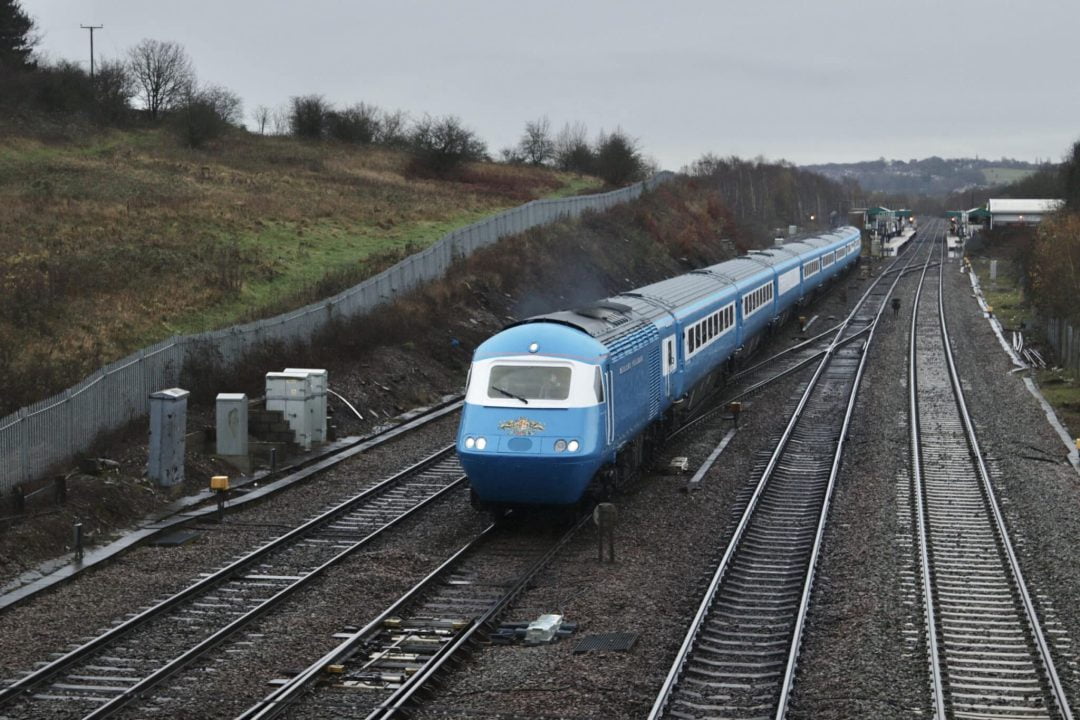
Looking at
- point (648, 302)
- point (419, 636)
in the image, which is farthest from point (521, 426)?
point (648, 302)

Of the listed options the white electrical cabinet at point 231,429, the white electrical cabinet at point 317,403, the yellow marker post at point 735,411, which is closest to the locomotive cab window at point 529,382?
the white electrical cabinet at point 231,429

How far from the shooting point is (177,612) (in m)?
14.6

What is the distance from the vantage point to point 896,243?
419 feet

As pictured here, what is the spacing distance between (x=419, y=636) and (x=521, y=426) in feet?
14.4

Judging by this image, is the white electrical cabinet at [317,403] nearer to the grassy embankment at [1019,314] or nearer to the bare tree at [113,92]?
the grassy embankment at [1019,314]

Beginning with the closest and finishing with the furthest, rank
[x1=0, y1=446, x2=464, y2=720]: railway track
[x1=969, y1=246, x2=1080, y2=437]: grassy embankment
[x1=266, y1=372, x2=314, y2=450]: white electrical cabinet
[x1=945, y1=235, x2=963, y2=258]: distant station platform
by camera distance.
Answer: [x1=0, y1=446, x2=464, y2=720]: railway track, [x1=266, y1=372, x2=314, y2=450]: white electrical cabinet, [x1=969, y1=246, x2=1080, y2=437]: grassy embankment, [x1=945, y1=235, x2=963, y2=258]: distant station platform

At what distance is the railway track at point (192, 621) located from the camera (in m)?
11.8

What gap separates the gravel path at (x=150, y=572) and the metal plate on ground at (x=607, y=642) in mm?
5300

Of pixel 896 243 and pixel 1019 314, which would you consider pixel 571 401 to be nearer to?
pixel 1019 314

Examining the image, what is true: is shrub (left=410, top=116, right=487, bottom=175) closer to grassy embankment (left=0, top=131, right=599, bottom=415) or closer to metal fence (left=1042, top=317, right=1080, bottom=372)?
grassy embankment (left=0, top=131, right=599, bottom=415)

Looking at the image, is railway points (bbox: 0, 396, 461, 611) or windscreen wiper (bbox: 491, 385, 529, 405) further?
windscreen wiper (bbox: 491, 385, 529, 405)

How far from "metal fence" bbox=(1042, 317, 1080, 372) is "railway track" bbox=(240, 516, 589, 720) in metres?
22.9

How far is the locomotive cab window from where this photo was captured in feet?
58.4

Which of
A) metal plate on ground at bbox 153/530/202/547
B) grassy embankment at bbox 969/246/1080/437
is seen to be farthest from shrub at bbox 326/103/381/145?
metal plate on ground at bbox 153/530/202/547
